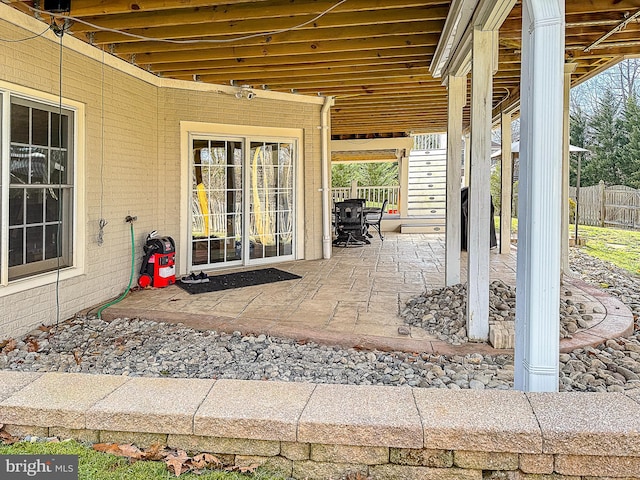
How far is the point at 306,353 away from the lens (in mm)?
3537

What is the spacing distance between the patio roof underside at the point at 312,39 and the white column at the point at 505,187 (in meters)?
0.88

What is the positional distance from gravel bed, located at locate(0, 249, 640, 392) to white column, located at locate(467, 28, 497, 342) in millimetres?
245

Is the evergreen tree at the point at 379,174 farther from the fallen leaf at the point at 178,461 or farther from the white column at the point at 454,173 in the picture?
the fallen leaf at the point at 178,461

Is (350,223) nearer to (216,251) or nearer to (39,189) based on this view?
(216,251)

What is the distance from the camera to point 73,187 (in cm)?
470

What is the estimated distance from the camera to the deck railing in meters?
14.8

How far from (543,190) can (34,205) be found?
162 inches

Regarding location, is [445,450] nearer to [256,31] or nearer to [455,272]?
[455,272]

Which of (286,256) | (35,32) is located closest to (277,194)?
(286,256)

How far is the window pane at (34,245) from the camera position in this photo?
13.9 feet

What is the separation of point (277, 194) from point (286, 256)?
98 cm

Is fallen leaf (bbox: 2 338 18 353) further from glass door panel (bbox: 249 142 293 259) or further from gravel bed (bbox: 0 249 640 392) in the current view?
glass door panel (bbox: 249 142 293 259)

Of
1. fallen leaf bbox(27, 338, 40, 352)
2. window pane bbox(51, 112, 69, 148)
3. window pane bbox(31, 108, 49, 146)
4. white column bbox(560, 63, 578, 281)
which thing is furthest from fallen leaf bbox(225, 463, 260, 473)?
white column bbox(560, 63, 578, 281)

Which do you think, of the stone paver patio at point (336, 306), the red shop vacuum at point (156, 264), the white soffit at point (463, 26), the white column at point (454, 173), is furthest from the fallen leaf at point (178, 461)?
the red shop vacuum at point (156, 264)
